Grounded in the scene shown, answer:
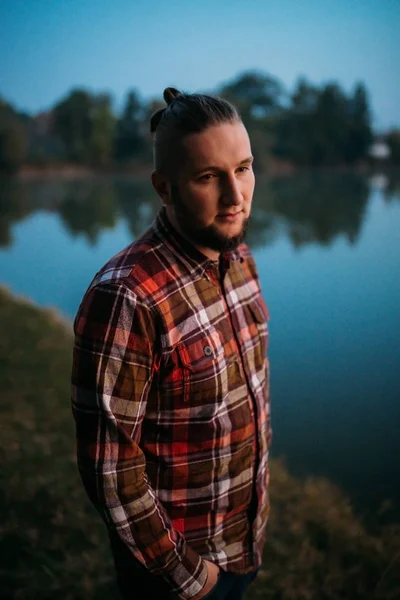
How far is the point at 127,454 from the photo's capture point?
0.79m

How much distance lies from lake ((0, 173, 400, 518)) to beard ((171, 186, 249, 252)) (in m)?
1.77

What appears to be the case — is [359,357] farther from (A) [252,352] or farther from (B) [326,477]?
(A) [252,352]

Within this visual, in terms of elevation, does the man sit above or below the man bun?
below

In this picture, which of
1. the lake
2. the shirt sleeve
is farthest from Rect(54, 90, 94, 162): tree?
the shirt sleeve

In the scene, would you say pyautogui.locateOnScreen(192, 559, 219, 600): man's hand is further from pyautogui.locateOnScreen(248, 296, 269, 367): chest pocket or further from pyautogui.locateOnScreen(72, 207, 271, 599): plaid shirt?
pyautogui.locateOnScreen(248, 296, 269, 367): chest pocket

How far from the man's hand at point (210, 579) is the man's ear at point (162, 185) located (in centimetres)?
68

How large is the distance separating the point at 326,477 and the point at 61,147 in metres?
8.29

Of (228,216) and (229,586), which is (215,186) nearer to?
(228,216)

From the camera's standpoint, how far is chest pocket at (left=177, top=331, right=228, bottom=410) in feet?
2.69

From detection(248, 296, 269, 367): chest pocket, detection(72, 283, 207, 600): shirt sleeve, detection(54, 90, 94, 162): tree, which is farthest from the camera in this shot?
detection(54, 90, 94, 162): tree

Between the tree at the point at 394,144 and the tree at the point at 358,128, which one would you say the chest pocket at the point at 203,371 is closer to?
the tree at the point at 394,144

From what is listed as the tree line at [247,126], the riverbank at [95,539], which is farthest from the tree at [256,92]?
the riverbank at [95,539]

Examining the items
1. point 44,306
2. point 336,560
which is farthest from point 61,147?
point 336,560

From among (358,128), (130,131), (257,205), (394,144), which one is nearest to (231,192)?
(394,144)
